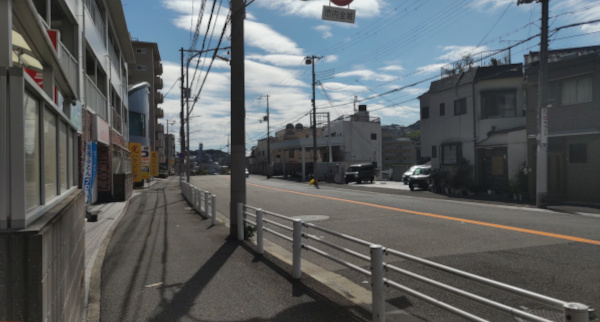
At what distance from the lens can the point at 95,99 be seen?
18.7 m

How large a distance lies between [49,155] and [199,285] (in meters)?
3.70

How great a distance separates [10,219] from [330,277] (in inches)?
203

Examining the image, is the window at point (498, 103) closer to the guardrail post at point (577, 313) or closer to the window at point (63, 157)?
the guardrail post at point (577, 313)

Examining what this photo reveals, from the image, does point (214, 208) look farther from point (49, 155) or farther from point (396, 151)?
point (396, 151)

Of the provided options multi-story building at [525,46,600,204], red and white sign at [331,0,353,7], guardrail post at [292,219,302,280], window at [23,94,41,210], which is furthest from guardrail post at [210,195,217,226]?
multi-story building at [525,46,600,204]

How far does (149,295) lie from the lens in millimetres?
5965

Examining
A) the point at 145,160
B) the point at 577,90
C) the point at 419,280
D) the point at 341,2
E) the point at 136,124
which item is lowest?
the point at 419,280

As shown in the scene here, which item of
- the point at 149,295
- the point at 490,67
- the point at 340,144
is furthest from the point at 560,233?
the point at 340,144

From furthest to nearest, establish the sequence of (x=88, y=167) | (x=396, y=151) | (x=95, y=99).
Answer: (x=396, y=151)
(x=95, y=99)
(x=88, y=167)

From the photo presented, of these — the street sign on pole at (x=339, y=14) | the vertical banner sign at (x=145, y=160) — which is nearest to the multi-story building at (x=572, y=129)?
the street sign on pole at (x=339, y=14)

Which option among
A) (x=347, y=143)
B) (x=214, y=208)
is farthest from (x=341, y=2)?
(x=347, y=143)

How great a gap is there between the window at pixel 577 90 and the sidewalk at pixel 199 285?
60.2ft

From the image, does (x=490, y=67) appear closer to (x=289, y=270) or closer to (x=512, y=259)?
(x=512, y=259)

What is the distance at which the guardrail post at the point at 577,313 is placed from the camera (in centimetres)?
249
